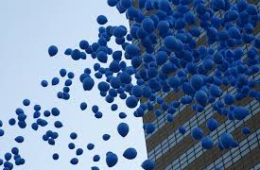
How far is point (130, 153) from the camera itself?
1316 centimetres

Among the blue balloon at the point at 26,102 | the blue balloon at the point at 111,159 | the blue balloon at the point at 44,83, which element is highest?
the blue balloon at the point at 44,83

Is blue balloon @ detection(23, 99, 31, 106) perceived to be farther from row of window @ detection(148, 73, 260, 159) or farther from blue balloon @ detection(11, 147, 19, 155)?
row of window @ detection(148, 73, 260, 159)

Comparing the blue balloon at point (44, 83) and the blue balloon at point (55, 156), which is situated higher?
the blue balloon at point (44, 83)

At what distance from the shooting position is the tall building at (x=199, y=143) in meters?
29.6

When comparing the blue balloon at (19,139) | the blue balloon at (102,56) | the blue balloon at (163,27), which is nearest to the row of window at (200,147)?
the blue balloon at (19,139)

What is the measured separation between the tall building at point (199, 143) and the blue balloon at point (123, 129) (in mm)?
14263

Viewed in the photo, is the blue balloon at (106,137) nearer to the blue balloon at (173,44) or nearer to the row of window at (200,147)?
the blue balloon at (173,44)

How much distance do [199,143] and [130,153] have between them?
19.4m

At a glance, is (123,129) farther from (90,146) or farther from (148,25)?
(148,25)

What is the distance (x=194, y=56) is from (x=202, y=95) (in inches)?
32.9

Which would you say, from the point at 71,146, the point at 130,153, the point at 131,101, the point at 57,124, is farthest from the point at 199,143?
the point at 131,101

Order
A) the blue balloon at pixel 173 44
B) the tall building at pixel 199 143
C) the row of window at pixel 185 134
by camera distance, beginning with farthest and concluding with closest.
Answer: the row of window at pixel 185 134 → the tall building at pixel 199 143 → the blue balloon at pixel 173 44

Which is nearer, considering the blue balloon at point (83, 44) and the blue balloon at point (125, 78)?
the blue balloon at point (125, 78)

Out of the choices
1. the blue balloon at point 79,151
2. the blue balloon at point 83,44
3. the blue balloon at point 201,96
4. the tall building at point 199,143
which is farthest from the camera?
the tall building at point 199,143
